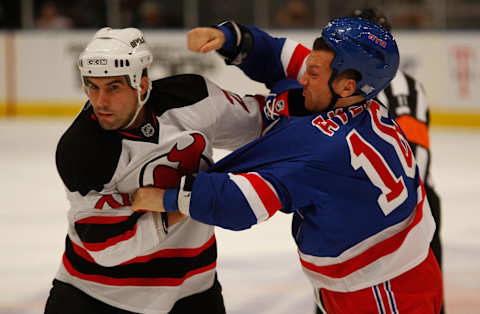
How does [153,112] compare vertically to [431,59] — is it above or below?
above

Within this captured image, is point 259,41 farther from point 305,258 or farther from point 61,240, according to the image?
point 61,240

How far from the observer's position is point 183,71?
8719 mm

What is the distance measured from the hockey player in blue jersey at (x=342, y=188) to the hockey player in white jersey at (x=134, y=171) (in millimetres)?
96

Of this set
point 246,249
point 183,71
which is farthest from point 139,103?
point 183,71

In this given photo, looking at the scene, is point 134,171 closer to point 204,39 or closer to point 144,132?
point 144,132

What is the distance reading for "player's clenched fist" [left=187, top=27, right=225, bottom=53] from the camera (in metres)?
2.12

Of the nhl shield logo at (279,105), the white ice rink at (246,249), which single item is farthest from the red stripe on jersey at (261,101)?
the white ice rink at (246,249)

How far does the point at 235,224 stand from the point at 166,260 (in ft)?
1.30

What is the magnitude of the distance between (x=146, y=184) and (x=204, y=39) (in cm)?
46

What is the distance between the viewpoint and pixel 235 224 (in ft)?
6.06

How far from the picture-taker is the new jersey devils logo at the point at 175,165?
79.1 inches

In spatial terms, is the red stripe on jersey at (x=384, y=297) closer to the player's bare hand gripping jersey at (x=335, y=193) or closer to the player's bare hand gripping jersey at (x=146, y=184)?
the player's bare hand gripping jersey at (x=335, y=193)

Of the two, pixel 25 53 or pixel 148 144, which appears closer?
pixel 148 144

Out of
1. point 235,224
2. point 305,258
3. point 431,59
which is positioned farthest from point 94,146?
point 431,59
